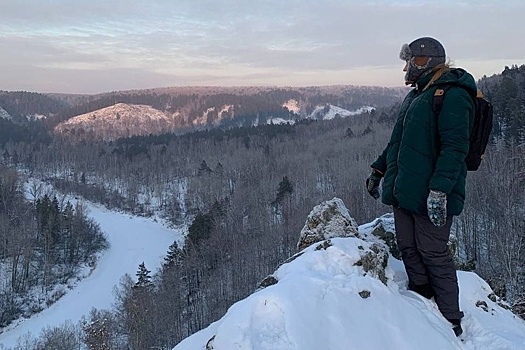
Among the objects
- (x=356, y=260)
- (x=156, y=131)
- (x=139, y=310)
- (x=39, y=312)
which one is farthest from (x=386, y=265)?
(x=156, y=131)

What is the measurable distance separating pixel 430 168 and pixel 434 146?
17 cm

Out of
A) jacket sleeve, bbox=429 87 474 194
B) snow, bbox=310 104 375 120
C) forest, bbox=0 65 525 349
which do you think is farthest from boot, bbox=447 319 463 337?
snow, bbox=310 104 375 120

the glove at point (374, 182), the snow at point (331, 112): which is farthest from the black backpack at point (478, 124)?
the snow at point (331, 112)

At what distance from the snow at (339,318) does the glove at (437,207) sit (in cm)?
76

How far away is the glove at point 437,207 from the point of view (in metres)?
3.58

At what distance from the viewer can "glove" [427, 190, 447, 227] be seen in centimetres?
358

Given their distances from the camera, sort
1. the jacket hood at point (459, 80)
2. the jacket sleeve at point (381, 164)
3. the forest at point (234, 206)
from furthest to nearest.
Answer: the forest at point (234, 206), the jacket sleeve at point (381, 164), the jacket hood at point (459, 80)

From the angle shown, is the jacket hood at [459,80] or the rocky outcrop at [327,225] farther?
the rocky outcrop at [327,225]

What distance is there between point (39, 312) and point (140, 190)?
136ft

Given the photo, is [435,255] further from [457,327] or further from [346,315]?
[346,315]

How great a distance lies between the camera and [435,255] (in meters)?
3.98

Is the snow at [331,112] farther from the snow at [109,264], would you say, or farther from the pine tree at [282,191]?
the pine tree at [282,191]

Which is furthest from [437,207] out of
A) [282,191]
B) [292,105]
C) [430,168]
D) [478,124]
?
[292,105]

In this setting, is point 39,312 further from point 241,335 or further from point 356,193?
point 241,335
